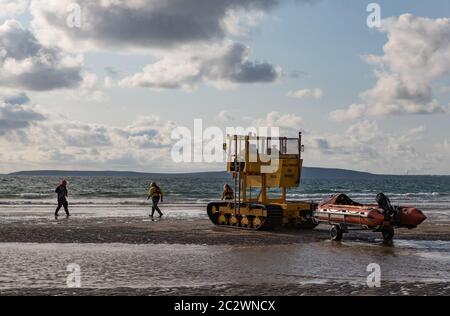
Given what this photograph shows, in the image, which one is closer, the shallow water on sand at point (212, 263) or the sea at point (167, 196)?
the shallow water on sand at point (212, 263)

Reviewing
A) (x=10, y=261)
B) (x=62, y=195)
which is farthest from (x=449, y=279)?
(x=62, y=195)

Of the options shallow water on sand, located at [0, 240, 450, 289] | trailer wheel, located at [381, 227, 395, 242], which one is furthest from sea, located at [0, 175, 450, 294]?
trailer wheel, located at [381, 227, 395, 242]

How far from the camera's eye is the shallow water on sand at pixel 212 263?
446 inches

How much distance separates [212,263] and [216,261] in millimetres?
340

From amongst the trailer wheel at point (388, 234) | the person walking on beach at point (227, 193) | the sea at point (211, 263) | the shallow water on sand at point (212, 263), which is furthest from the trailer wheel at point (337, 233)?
the person walking on beach at point (227, 193)

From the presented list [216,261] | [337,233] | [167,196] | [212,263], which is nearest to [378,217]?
[337,233]

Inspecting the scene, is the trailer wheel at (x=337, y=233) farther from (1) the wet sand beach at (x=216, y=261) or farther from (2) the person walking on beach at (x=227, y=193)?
(2) the person walking on beach at (x=227, y=193)

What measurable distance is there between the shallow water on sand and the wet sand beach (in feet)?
0.07

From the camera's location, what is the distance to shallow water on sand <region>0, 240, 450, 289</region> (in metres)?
11.3

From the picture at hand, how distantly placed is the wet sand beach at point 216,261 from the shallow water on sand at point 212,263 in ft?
0.07

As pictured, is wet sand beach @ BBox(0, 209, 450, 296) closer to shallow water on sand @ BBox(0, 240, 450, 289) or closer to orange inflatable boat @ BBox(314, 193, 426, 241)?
shallow water on sand @ BBox(0, 240, 450, 289)
